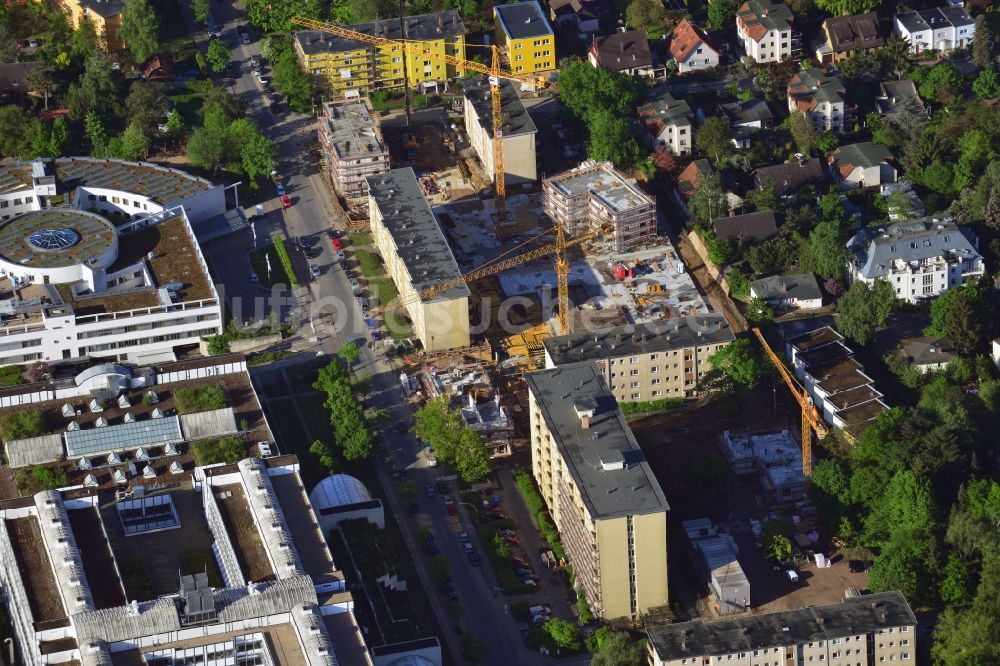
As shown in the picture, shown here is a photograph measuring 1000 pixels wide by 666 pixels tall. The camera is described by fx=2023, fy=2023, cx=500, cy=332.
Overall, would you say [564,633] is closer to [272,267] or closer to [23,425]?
[23,425]

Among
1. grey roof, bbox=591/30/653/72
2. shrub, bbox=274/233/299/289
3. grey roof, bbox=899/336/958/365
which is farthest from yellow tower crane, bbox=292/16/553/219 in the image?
grey roof, bbox=899/336/958/365

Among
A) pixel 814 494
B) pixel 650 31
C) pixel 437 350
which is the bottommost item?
pixel 814 494

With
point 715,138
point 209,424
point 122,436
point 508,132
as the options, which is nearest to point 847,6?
Result: point 715,138

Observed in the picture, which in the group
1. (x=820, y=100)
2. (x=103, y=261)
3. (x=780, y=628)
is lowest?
(x=780, y=628)

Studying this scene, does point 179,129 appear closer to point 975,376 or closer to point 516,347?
point 516,347

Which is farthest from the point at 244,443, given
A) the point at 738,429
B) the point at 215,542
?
the point at 738,429

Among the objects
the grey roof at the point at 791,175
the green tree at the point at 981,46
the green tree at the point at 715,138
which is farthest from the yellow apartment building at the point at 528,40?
the green tree at the point at 981,46

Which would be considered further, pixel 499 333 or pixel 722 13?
pixel 722 13
